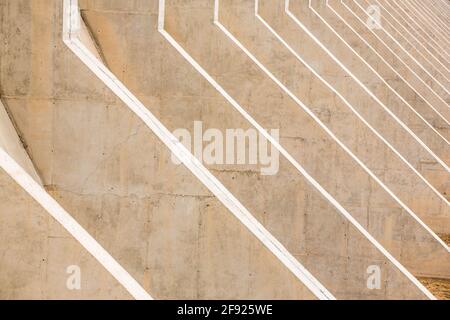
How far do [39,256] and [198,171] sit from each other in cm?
177

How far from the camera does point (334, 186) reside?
28.1 ft

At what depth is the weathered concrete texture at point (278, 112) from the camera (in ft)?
27.0

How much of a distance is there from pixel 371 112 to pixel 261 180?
459 cm

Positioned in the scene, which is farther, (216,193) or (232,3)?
(232,3)

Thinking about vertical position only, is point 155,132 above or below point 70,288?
above

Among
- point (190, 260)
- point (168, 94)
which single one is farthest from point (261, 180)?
point (190, 260)

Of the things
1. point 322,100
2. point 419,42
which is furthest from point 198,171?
point 419,42

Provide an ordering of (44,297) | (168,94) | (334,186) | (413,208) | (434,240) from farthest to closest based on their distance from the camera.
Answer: (413,208) < (434,240) < (334,186) < (168,94) < (44,297)

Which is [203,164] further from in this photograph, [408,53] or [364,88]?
[408,53]

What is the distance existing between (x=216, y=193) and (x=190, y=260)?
67cm

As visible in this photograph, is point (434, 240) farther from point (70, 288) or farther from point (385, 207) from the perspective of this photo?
point (70, 288)

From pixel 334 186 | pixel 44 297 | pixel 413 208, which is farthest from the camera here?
pixel 413 208

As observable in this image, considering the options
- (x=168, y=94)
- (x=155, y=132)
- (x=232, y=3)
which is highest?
(x=232, y=3)

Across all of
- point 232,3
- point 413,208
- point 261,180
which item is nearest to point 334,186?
point 261,180
